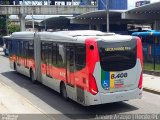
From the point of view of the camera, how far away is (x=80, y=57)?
1395cm

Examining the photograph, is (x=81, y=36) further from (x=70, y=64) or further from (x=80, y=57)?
(x=70, y=64)

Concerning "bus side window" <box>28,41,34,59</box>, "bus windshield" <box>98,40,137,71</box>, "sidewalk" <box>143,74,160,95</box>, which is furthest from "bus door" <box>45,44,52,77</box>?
"bus windshield" <box>98,40,137,71</box>

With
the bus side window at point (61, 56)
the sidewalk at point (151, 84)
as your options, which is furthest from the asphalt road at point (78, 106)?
the bus side window at point (61, 56)

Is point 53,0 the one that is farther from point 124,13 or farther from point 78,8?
point 124,13

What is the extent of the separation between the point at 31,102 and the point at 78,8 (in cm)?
5230

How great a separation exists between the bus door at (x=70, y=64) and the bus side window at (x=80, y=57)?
425 millimetres

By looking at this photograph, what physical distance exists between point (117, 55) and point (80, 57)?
4.59 feet

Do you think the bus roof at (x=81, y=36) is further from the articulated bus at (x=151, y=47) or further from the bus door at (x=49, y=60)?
the articulated bus at (x=151, y=47)

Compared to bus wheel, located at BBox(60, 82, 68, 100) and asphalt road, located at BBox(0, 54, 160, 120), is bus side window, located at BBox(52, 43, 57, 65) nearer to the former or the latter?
bus wheel, located at BBox(60, 82, 68, 100)

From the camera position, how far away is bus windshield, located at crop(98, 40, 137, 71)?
1341 cm

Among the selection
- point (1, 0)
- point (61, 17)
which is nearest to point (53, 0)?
point (61, 17)

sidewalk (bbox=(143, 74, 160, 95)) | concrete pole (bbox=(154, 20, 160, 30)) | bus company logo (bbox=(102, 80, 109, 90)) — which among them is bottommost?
sidewalk (bbox=(143, 74, 160, 95))

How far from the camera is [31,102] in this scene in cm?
1645

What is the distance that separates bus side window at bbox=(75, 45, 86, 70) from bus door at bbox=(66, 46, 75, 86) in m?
0.42
